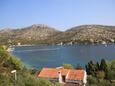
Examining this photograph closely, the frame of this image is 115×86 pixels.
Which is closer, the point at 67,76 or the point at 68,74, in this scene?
the point at 67,76

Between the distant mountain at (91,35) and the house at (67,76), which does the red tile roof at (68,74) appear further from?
the distant mountain at (91,35)

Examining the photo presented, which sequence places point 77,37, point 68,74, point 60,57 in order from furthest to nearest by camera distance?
point 77,37 → point 60,57 → point 68,74

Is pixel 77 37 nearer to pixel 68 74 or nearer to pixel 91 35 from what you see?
pixel 91 35

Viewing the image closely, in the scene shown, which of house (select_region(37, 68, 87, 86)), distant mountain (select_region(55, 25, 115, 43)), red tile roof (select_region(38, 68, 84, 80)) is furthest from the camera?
distant mountain (select_region(55, 25, 115, 43))

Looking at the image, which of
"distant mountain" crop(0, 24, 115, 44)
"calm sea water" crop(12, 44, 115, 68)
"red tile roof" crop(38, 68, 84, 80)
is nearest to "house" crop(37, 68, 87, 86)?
"red tile roof" crop(38, 68, 84, 80)

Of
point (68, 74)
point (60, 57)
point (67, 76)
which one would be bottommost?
point (60, 57)

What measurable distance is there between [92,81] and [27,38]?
17091cm

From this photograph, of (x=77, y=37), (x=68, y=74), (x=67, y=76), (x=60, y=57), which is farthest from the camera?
(x=77, y=37)

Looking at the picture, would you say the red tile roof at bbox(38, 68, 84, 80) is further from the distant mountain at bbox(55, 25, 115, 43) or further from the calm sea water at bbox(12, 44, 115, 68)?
the distant mountain at bbox(55, 25, 115, 43)

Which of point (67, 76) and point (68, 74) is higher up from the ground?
point (68, 74)

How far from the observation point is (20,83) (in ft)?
28.3

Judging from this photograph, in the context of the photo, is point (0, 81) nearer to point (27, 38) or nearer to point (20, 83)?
point (20, 83)

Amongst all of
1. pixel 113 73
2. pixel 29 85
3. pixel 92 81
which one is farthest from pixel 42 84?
pixel 113 73

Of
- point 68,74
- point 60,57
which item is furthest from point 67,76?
point 60,57
